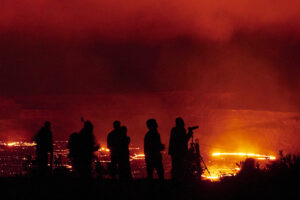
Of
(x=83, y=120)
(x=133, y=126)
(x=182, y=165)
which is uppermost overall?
(x=133, y=126)

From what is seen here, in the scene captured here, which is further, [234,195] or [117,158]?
[117,158]

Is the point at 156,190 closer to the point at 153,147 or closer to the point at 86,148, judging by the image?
the point at 153,147

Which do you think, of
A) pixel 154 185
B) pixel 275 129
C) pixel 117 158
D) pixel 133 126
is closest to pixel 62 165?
pixel 117 158

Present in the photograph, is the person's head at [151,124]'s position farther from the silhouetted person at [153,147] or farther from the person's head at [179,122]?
the person's head at [179,122]

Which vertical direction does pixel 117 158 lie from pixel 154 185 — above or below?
above

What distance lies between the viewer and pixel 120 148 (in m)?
12.1

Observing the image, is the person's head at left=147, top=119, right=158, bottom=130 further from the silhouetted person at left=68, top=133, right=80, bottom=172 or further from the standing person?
the silhouetted person at left=68, top=133, right=80, bottom=172

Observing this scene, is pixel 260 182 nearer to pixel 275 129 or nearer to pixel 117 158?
pixel 117 158

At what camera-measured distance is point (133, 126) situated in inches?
6594

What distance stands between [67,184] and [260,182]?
5.07 metres

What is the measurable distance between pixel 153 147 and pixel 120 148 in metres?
1.41

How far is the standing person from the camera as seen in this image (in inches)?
476

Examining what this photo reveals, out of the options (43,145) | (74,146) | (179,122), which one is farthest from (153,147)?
(43,145)

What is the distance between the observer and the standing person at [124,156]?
12.1 m
